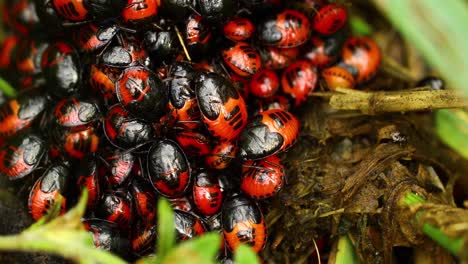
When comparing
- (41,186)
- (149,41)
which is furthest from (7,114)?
(149,41)

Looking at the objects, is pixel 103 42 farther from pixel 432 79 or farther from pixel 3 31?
pixel 432 79

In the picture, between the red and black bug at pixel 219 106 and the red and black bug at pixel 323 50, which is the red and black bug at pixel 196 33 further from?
the red and black bug at pixel 323 50

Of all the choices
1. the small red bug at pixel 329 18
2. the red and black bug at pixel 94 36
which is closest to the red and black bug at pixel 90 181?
the red and black bug at pixel 94 36

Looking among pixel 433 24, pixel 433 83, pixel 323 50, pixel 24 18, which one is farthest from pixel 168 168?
pixel 433 83

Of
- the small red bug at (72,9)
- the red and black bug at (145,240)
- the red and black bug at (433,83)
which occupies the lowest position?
the red and black bug at (145,240)

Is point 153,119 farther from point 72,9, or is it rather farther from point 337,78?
point 337,78

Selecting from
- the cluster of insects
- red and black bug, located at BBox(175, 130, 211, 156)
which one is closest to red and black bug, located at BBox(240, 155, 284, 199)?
the cluster of insects

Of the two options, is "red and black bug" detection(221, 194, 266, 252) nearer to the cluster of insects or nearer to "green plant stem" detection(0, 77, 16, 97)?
the cluster of insects

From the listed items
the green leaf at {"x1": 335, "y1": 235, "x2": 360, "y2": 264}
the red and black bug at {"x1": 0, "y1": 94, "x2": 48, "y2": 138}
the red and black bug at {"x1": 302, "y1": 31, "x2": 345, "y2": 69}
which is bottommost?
the green leaf at {"x1": 335, "y1": 235, "x2": 360, "y2": 264}
